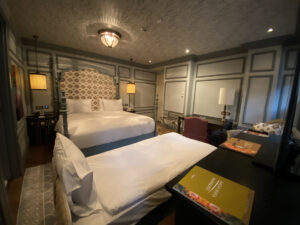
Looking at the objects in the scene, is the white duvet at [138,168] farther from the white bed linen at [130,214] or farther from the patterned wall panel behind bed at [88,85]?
the patterned wall panel behind bed at [88,85]

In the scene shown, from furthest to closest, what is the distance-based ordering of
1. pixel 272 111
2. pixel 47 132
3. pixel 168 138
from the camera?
1. pixel 47 132
2. pixel 272 111
3. pixel 168 138

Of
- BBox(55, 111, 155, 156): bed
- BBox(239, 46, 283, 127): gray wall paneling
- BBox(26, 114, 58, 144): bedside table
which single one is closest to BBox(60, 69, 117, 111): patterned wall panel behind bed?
BBox(26, 114, 58, 144): bedside table

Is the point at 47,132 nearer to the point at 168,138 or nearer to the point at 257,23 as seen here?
the point at 168,138

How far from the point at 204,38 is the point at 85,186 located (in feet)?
10.2

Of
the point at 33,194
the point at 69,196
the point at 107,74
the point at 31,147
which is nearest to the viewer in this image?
the point at 69,196

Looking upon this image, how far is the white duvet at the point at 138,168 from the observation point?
0.89 metres

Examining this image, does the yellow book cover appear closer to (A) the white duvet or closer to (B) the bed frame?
(A) the white duvet

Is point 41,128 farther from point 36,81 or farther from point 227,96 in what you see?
point 227,96

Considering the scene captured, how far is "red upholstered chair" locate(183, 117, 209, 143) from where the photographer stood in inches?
100

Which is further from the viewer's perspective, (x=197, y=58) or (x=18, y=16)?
(x=197, y=58)

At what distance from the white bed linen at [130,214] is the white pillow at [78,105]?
2.99 m

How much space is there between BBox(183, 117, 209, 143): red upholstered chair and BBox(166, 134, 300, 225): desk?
1.67m

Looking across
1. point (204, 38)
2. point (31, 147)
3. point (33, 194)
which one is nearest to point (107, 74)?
point (31, 147)

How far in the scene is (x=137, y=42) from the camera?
9.34 ft
